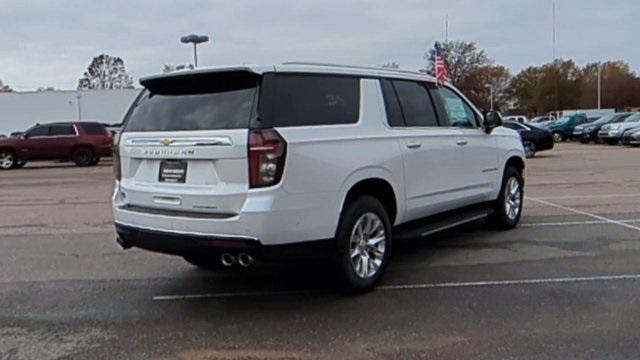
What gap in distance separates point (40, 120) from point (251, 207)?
1788 inches

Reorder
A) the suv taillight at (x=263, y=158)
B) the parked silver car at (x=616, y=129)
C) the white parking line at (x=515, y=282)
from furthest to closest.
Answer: the parked silver car at (x=616, y=129), the white parking line at (x=515, y=282), the suv taillight at (x=263, y=158)

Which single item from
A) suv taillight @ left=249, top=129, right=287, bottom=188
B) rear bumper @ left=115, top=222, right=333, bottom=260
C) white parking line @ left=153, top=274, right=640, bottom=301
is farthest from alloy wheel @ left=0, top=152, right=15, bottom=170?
suv taillight @ left=249, top=129, right=287, bottom=188

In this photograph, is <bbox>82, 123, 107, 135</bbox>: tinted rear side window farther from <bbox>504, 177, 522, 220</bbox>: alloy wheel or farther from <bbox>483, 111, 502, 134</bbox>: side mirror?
<bbox>483, 111, 502, 134</bbox>: side mirror

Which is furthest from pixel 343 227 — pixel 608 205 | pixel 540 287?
pixel 608 205

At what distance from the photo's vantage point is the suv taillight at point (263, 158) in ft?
15.2

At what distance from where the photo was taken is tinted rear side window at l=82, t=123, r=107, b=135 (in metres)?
25.0

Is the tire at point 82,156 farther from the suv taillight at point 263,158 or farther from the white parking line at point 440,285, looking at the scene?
the suv taillight at point 263,158

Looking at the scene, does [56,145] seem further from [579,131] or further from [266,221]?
[579,131]

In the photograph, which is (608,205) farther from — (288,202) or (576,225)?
(288,202)

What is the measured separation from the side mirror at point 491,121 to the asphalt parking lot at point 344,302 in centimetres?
141

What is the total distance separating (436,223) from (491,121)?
1832mm

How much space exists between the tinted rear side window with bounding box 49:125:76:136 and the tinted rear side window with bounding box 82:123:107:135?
492mm

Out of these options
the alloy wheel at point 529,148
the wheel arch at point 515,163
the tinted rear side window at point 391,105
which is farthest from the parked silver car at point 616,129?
the tinted rear side window at point 391,105

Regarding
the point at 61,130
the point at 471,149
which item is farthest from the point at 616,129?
the point at 471,149
